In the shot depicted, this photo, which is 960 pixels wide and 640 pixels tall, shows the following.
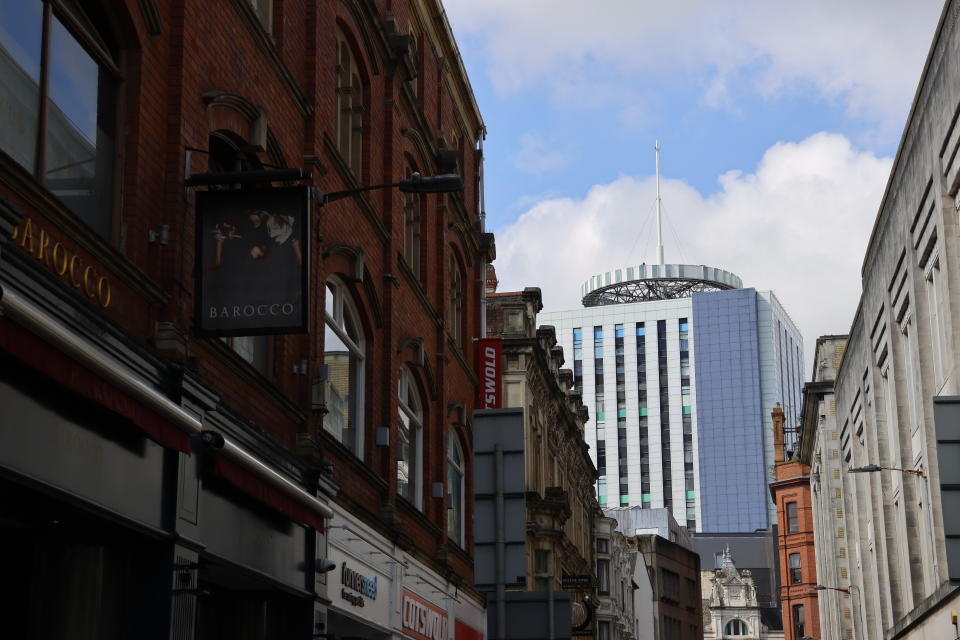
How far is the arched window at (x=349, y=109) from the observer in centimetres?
2220

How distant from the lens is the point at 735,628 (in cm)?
12519

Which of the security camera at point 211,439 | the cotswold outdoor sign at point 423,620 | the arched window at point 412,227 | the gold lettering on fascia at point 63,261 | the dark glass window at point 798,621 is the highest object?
the arched window at point 412,227

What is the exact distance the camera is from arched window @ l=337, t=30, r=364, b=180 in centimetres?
2220

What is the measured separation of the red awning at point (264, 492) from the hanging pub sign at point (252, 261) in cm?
135

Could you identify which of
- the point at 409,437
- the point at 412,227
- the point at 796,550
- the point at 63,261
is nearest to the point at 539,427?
the point at 412,227

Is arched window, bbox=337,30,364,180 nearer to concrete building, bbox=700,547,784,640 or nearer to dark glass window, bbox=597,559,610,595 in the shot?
dark glass window, bbox=597,559,610,595

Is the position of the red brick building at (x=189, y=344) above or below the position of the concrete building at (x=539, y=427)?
below

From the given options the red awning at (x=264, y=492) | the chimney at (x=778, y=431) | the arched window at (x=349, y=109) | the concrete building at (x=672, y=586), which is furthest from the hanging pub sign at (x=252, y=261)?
the concrete building at (x=672, y=586)

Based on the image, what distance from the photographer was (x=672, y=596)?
114938mm

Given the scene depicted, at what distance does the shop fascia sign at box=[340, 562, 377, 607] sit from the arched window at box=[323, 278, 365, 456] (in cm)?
188

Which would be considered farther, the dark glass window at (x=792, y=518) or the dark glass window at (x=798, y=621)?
the dark glass window at (x=792, y=518)

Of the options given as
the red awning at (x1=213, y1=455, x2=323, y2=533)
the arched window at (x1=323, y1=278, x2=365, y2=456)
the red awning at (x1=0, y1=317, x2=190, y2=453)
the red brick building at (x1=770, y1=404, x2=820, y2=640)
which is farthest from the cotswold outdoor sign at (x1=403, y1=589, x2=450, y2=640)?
the red brick building at (x1=770, y1=404, x2=820, y2=640)

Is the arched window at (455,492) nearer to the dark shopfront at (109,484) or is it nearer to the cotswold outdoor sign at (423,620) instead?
the cotswold outdoor sign at (423,620)

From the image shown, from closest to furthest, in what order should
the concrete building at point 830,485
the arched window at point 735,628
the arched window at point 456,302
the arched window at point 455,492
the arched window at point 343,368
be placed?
the arched window at point 343,368 < the arched window at point 455,492 < the arched window at point 456,302 < the concrete building at point 830,485 < the arched window at point 735,628
